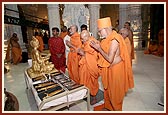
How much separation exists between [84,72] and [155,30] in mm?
6685

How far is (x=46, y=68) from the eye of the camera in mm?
2844

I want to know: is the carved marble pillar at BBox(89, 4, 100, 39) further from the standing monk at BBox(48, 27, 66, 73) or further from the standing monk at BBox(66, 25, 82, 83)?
the standing monk at BBox(66, 25, 82, 83)

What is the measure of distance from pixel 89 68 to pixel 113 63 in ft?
1.71

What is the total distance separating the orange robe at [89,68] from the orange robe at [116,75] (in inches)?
13.3

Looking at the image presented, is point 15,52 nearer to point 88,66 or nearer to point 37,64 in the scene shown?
point 37,64

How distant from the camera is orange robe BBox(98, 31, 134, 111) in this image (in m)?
2.01

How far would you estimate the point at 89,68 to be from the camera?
2.43m

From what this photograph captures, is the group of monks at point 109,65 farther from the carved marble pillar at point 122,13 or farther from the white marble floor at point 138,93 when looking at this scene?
the carved marble pillar at point 122,13

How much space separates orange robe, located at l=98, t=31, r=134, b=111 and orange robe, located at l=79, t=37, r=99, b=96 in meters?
0.34

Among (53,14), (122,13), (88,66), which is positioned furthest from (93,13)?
(88,66)

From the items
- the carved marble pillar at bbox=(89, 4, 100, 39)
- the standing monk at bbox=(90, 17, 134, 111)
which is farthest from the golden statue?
the carved marble pillar at bbox=(89, 4, 100, 39)

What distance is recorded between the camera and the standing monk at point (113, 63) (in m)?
1.93

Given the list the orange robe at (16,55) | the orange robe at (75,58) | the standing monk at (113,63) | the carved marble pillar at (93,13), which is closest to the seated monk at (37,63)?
the orange robe at (75,58)

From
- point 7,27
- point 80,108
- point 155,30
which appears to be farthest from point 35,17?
point 80,108
